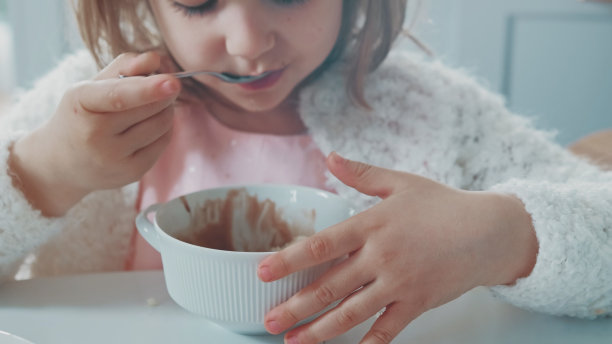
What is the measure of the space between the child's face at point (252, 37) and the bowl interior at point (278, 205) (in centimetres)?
14

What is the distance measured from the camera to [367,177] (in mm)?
479

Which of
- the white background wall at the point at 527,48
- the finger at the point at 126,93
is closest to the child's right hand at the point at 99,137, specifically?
the finger at the point at 126,93

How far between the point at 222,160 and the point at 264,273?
417 mm

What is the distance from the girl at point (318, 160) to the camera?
1.48 feet

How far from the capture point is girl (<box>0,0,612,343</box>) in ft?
1.48

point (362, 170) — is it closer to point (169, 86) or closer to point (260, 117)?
point (169, 86)

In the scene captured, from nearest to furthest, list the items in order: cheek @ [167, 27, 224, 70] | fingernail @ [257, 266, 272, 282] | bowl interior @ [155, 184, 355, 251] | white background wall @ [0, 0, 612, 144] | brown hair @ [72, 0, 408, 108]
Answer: fingernail @ [257, 266, 272, 282], bowl interior @ [155, 184, 355, 251], cheek @ [167, 27, 224, 70], brown hair @ [72, 0, 408, 108], white background wall @ [0, 0, 612, 144]

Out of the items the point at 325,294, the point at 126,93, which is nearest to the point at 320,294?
the point at 325,294

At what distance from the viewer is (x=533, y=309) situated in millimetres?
519

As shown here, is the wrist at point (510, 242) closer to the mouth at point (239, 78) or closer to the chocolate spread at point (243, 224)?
the chocolate spread at point (243, 224)

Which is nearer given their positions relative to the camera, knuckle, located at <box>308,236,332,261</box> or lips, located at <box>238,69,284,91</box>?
knuckle, located at <box>308,236,332,261</box>

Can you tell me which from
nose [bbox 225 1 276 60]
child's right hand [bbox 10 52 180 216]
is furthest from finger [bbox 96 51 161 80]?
nose [bbox 225 1 276 60]

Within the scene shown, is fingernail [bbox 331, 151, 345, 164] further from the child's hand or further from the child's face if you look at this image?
the child's face

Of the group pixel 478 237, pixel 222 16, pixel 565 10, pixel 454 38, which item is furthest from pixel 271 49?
pixel 565 10
